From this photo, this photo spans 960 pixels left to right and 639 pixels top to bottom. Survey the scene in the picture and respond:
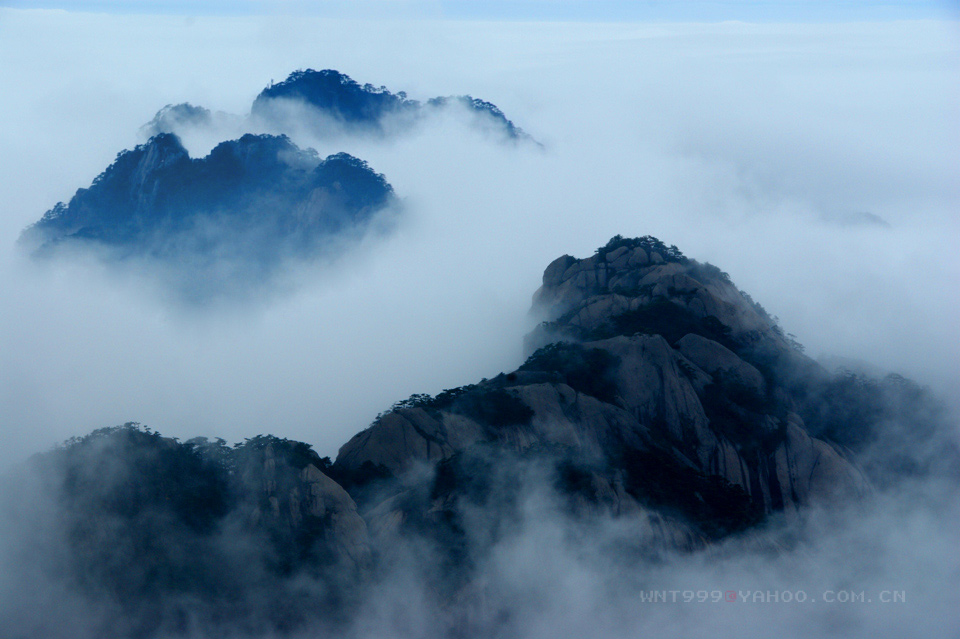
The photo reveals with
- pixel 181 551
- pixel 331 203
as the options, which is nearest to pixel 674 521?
pixel 181 551

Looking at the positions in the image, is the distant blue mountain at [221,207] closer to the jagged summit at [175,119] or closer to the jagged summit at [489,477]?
the jagged summit at [175,119]

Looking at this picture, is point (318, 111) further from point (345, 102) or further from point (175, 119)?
point (175, 119)

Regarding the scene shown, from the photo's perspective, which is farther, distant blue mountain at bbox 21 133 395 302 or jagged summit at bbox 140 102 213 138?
jagged summit at bbox 140 102 213 138

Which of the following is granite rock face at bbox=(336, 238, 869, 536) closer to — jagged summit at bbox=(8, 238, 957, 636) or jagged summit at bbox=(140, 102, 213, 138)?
jagged summit at bbox=(8, 238, 957, 636)

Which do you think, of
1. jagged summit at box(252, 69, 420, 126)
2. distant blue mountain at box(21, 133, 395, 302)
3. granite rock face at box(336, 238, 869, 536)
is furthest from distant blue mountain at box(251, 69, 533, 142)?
granite rock face at box(336, 238, 869, 536)

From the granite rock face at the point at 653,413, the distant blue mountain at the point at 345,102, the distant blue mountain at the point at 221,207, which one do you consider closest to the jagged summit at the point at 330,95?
the distant blue mountain at the point at 345,102

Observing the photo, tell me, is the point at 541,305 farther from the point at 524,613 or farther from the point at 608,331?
the point at 524,613
